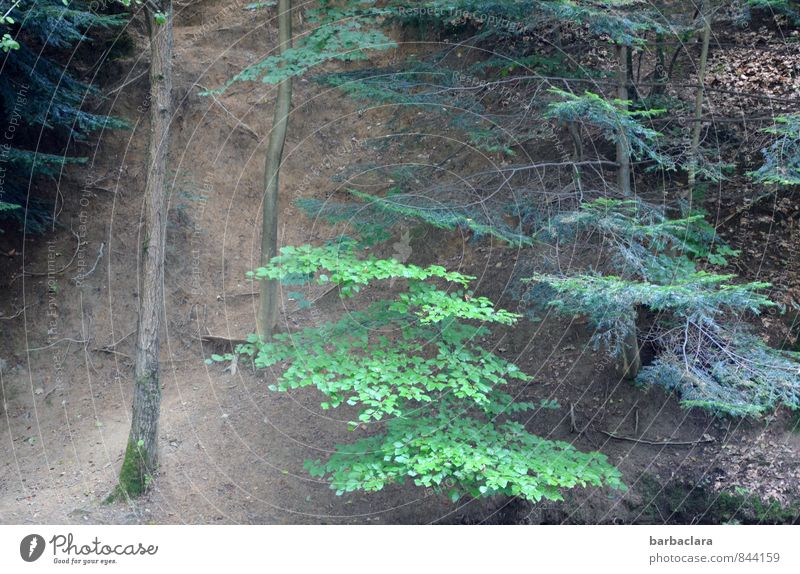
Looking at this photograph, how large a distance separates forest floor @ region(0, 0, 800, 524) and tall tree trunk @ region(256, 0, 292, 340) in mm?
363

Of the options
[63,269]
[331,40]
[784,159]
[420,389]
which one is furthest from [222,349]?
[784,159]

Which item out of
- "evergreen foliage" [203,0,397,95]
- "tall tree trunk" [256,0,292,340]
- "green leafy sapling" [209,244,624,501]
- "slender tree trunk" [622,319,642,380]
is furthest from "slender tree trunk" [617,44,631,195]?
"tall tree trunk" [256,0,292,340]

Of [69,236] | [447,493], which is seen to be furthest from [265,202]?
[447,493]

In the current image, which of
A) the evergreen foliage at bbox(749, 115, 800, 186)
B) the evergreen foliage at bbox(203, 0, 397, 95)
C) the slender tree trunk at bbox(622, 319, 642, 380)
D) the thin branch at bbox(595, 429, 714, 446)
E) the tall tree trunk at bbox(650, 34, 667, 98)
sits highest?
the evergreen foliage at bbox(203, 0, 397, 95)

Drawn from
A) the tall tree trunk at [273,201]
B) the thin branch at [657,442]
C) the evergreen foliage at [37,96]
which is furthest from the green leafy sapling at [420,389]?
the evergreen foliage at [37,96]

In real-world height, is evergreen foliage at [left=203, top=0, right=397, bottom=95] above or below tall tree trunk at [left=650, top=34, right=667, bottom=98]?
above

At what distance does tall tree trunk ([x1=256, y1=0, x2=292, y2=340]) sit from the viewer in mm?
10031

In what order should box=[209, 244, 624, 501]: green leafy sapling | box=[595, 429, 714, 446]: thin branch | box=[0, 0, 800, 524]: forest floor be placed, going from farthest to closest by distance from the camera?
1. box=[595, 429, 714, 446]: thin branch
2. box=[0, 0, 800, 524]: forest floor
3. box=[209, 244, 624, 501]: green leafy sapling

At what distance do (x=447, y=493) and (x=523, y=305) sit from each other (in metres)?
2.76

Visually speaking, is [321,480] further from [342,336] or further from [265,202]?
[265,202]

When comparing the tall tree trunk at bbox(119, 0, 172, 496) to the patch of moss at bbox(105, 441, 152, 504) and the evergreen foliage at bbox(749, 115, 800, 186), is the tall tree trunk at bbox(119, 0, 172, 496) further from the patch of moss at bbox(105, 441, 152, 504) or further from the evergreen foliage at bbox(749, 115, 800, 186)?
the evergreen foliage at bbox(749, 115, 800, 186)

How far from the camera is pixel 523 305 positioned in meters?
9.22

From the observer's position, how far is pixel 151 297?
834cm

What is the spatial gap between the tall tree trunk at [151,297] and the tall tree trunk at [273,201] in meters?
1.84
